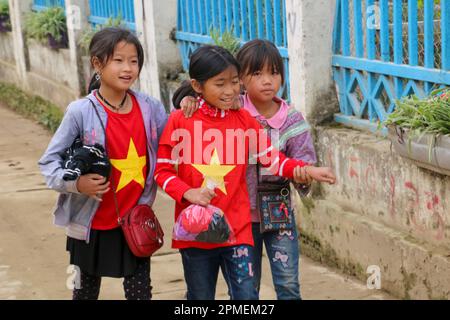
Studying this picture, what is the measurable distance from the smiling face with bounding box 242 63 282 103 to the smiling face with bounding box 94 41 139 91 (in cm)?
50

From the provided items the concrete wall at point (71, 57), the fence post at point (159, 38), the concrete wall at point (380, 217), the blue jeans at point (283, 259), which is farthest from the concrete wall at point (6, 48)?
the blue jeans at point (283, 259)

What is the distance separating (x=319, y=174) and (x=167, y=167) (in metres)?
0.62

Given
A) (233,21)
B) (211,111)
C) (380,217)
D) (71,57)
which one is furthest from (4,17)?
(211,111)

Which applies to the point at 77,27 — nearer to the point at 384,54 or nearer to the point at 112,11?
the point at 112,11

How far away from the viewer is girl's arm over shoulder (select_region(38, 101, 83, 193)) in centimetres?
406

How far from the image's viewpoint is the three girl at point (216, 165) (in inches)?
159

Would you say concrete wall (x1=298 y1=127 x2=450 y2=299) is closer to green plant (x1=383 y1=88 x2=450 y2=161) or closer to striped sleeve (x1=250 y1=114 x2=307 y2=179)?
green plant (x1=383 y1=88 x2=450 y2=161)

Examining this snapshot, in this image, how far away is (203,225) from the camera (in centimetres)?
391

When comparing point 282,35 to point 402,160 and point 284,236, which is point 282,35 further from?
point 284,236

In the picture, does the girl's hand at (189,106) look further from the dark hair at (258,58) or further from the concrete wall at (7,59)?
the concrete wall at (7,59)

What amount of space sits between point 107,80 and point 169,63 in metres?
3.94

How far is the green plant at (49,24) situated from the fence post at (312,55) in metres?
5.35

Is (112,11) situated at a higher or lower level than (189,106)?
lower

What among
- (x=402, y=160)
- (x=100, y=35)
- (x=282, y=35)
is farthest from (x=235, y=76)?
(x=282, y=35)
